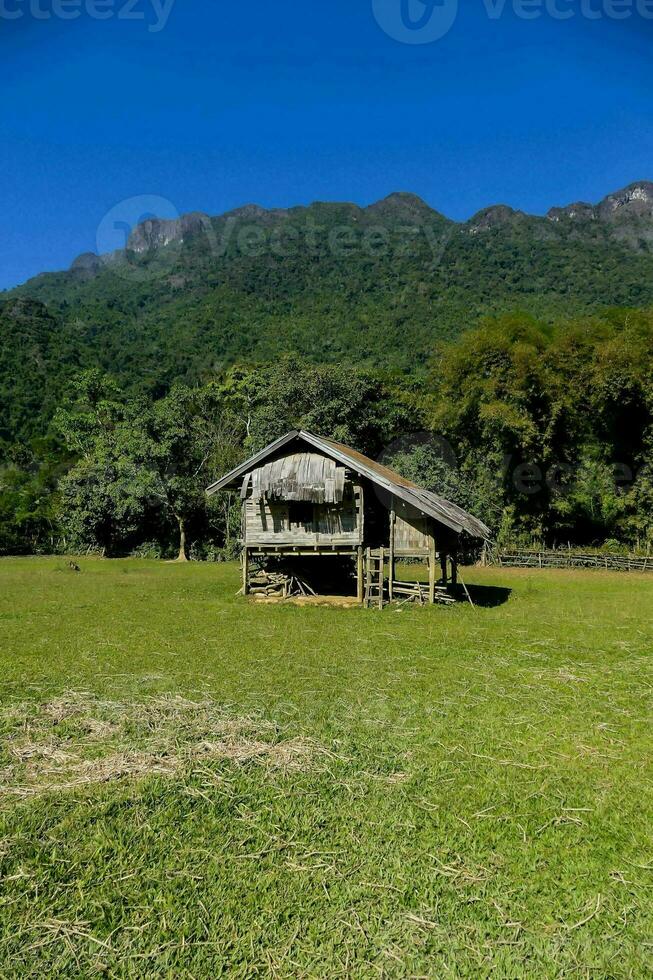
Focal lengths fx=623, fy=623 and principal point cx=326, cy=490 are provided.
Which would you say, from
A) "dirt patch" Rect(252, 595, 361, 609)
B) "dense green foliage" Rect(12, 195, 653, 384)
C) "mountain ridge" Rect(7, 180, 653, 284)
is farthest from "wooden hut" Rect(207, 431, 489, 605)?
"mountain ridge" Rect(7, 180, 653, 284)

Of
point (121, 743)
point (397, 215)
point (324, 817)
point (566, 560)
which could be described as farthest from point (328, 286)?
point (324, 817)

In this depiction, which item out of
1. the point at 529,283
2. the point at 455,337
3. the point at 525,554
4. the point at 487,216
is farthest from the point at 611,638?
the point at 487,216

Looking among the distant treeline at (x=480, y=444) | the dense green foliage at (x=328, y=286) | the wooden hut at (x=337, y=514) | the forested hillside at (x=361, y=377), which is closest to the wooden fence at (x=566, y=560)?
the distant treeline at (x=480, y=444)

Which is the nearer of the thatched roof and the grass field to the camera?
the grass field

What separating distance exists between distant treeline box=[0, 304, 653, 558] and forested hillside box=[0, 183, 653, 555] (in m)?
0.13

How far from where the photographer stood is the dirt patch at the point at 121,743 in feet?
17.5

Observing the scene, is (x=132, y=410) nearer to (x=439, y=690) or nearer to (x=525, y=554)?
(x=525, y=554)

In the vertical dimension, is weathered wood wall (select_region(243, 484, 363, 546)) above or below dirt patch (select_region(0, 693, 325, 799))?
above

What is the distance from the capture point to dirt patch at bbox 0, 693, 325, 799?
5.32 m

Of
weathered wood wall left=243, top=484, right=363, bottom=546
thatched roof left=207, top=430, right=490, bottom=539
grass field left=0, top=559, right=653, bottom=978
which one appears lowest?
grass field left=0, top=559, right=653, bottom=978

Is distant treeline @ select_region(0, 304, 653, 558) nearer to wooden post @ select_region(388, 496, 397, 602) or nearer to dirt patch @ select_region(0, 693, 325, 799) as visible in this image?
wooden post @ select_region(388, 496, 397, 602)

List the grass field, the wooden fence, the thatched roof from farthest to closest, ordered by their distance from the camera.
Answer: the wooden fence
the thatched roof
the grass field

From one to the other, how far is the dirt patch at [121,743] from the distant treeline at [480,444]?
27662 mm

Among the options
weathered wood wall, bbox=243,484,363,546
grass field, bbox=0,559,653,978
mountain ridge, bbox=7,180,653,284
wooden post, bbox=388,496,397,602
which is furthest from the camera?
mountain ridge, bbox=7,180,653,284
